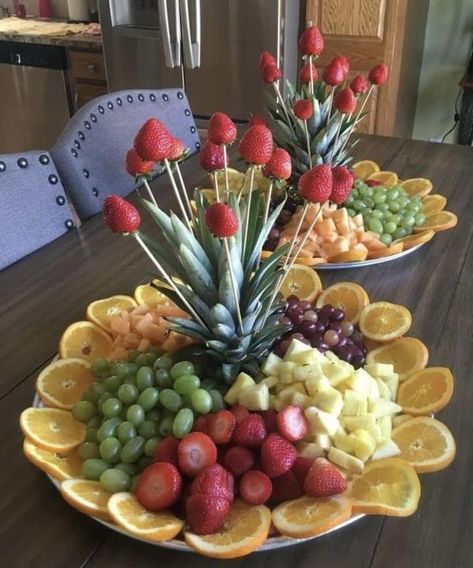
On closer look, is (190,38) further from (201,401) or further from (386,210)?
(201,401)

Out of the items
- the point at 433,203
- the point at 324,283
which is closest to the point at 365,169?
the point at 433,203

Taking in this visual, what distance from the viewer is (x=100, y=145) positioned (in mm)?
1713

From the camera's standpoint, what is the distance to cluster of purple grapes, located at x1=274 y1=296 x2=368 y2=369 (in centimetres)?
99

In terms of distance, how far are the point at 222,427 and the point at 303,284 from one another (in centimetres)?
47

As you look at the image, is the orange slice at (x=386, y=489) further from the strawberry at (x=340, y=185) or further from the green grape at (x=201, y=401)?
the strawberry at (x=340, y=185)

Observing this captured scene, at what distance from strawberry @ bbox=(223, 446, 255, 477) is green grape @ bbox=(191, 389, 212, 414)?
8cm

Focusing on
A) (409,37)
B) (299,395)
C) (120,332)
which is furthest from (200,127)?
(299,395)

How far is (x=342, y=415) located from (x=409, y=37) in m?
2.70

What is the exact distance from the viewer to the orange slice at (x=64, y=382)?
0.95 metres

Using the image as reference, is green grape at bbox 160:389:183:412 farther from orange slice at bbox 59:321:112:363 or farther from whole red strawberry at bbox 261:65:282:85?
whole red strawberry at bbox 261:65:282:85

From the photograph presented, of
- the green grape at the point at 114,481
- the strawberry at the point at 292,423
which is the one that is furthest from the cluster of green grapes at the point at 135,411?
the strawberry at the point at 292,423

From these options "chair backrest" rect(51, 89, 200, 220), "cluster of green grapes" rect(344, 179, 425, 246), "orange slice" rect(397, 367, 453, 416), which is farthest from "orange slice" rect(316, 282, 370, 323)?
"chair backrest" rect(51, 89, 200, 220)

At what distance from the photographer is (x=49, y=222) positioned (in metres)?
1.50

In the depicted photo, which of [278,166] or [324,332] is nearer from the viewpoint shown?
[278,166]
